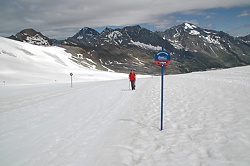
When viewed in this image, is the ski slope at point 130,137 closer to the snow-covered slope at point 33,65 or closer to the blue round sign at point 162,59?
the blue round sign at point 162,59

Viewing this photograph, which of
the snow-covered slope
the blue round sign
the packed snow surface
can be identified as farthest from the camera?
the snow-covered slope

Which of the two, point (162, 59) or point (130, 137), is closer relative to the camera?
point (130, 137)

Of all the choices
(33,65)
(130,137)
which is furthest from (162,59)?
(33,65)

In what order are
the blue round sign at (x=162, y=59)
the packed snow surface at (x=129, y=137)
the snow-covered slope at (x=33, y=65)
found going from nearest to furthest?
the packed snow surface at (x=129, y=137), the blue round sign at (x=162, y=59), the snow-covered slope at (x=33, y=65)

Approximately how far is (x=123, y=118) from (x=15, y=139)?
4.91 metres

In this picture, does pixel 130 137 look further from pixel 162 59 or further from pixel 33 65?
pixel 33 65

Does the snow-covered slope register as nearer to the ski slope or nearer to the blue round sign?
the ski slope

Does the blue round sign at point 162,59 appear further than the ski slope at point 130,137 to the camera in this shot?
Yes

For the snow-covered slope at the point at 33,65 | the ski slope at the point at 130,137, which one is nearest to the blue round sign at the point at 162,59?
the ski slope at the point at 130,137

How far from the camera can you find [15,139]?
25.7ft

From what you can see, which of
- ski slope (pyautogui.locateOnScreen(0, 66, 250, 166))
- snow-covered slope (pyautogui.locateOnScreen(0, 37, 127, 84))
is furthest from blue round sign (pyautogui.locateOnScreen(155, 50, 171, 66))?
snow-covered slope (pyautogui.locateOnScreen(0, 37, 127, 84))

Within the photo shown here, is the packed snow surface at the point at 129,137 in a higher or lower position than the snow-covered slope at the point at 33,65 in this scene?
lower

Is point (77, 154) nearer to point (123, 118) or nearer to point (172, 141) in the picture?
point (172, 141)

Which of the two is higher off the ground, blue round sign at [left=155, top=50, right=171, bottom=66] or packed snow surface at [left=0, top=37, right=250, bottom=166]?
blue round sign at [left=155, top=50, right=171, bottom=66]
